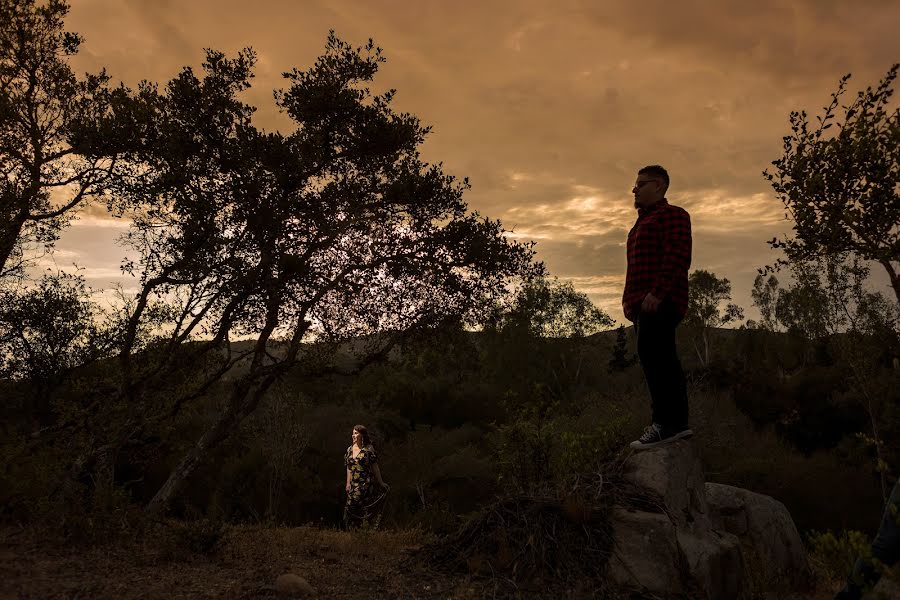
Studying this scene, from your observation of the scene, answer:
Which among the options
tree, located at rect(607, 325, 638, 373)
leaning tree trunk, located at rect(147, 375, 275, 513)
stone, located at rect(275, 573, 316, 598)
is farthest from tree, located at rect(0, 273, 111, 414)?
tree, located at rect(607, 325, 638, 373)

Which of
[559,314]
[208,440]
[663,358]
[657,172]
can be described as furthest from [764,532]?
[559,314]

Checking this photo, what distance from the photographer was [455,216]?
11.4 metres

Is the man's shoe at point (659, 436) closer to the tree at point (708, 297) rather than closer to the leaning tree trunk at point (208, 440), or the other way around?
the leaning tree trunk at point (208, 440)

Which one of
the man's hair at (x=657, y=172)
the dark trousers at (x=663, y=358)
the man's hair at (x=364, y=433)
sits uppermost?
the man's hair at (x=657, y=172)

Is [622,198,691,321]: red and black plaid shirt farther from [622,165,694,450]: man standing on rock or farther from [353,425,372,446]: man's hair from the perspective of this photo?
[353,425,372,446]: man's hair

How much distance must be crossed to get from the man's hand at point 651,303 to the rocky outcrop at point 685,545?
153 centimetres

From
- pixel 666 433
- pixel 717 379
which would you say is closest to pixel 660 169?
pixel 666 433

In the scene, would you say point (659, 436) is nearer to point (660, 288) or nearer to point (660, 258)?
point (660, 288)

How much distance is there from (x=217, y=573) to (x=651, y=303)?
4626mm

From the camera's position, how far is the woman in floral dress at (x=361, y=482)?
1058cm

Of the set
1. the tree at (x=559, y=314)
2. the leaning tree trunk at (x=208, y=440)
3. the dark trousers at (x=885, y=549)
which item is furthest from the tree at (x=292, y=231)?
the tree at (x=559, y=314)

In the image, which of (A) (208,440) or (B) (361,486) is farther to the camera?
(A) (208,440)

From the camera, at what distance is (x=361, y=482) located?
34.8 ft

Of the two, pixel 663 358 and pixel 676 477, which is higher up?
pixel 663 358
